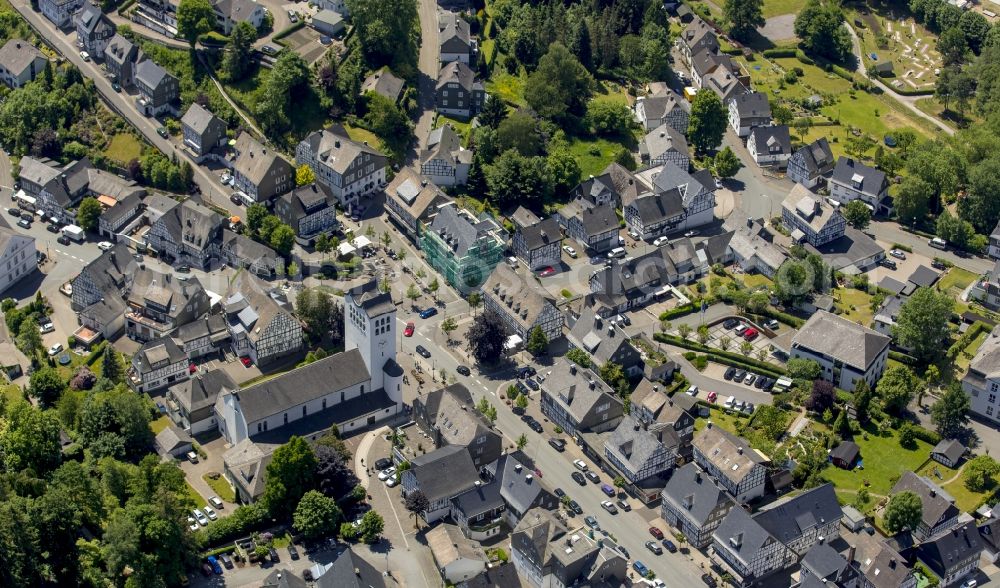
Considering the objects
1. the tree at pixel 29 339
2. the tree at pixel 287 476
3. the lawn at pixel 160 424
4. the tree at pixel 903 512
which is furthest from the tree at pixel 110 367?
the tree at pixel 903 512

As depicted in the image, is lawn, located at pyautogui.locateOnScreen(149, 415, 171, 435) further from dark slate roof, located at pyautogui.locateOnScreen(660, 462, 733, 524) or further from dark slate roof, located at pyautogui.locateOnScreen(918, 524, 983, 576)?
dark slate roof, located at pyautogui.locateOnScreen(918, 524, 983, 576)

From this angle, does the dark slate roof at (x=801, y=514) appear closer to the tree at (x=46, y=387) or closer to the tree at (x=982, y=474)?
the tree at (x=982, y=474)

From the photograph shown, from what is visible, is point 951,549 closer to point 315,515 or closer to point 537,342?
point 537,342

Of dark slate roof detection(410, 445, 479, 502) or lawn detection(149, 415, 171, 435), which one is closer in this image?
dark slate roof detection(410, 445, 479, 502)

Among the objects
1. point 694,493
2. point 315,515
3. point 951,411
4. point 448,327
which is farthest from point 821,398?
point 315,515

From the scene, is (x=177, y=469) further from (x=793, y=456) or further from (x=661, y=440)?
(x=793, y=456)

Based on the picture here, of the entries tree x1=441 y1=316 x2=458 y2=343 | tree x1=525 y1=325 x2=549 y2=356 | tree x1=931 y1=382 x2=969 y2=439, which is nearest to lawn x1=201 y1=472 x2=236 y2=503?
tree x1=441 y1=316 x2=458 y2=343
